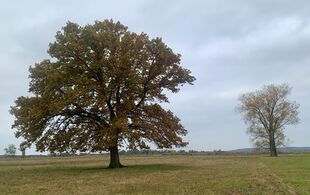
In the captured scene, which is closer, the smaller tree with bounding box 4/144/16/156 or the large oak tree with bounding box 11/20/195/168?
the large oak tree with bounding box 11/20/195/168

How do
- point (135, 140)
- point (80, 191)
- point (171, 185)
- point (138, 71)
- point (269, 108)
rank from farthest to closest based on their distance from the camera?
point (269, 108), point (138, 71), point (135, 140), point (171, 185), point (80, 191)

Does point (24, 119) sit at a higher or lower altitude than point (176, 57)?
lower

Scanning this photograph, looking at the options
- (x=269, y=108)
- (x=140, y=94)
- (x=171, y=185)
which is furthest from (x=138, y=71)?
(x=269, y=108)

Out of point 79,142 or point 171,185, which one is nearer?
point 171,185

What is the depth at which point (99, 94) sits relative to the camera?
1495 inches

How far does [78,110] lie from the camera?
39.4 metres

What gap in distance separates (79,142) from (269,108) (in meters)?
53.3

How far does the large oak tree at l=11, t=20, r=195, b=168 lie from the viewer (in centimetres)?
3750

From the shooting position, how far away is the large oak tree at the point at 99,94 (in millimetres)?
37500

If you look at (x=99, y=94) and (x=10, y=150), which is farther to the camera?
(x=10, y=150)

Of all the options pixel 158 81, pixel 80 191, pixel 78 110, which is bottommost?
pixel 80 191

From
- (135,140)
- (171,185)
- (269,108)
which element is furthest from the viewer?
(269,108)

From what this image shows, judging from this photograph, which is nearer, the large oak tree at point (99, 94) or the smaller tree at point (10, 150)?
the large oak tree at point (99, 94)

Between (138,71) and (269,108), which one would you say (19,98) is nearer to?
(138,71)
